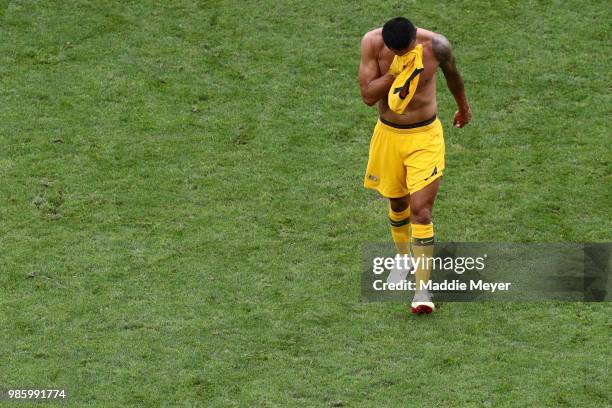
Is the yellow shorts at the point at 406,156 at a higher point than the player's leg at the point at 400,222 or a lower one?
higher

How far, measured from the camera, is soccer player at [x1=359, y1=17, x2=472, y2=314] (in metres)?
10.5

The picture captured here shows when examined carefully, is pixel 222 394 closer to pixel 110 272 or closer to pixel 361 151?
pixel 110 272

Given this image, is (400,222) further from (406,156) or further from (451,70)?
(451,70)

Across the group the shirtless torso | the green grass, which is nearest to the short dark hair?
the shirtless torso

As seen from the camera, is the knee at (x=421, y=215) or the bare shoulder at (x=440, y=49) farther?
the knee at (x=421, y=215)

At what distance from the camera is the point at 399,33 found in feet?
33.6

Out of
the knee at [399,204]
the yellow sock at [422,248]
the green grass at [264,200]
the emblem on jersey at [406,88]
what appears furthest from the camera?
the knee at [399,204]

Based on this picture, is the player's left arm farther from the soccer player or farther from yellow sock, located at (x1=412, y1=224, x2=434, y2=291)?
yellow sock, located at (x1=412, y1=224, x2=434, y2=291)

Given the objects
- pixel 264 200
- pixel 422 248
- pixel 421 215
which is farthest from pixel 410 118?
pixel 264 200

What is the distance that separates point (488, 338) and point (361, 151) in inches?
152

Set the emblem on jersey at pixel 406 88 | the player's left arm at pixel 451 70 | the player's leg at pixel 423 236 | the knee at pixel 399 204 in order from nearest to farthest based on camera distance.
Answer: the emblem on jersey at pixel 406 88 < the player's left arm at pixel 451 70 < the player's leg at pixel 423 236 < the knee at pixel 399 204

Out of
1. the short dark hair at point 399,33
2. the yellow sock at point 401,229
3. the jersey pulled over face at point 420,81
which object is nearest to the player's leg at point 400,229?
the yellow sock at point 401,229

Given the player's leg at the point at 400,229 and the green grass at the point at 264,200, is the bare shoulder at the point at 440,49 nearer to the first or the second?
the player's leg at the point at 400,229

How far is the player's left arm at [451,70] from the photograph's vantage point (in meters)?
10.7
